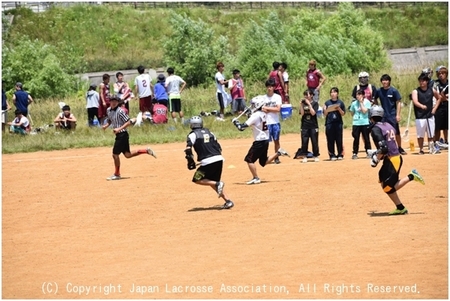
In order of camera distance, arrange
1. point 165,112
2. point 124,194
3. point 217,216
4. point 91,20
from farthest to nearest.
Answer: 1. point 91,20
2. point 165,112
3. point 124,194
4. point 217,216

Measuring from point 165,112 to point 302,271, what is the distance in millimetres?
18733

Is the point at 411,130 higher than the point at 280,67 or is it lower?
lower

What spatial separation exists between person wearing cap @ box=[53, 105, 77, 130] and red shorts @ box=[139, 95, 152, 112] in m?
2.09

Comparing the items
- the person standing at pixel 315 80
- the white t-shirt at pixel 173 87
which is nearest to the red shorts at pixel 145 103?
the white t-shirt at pixel 173 87

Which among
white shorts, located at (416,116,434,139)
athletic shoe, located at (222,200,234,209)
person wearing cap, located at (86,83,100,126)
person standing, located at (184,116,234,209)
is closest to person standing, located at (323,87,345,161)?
white shorts, located at (416,116,434,139)

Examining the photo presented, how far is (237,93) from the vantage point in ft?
108

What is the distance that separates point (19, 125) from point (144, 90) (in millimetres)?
3859

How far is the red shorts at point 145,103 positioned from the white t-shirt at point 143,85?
13 centimetres

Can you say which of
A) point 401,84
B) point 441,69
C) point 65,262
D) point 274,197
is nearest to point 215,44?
point 401,84

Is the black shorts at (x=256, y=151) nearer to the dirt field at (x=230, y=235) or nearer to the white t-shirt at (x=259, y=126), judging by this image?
the white t-shirt at (x=259, y=126)

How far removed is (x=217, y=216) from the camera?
57.7 feet

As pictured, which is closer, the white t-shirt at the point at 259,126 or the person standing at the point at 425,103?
the white t-shirt at the point at 259,126

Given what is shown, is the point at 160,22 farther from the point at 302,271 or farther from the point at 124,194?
the point at 302,271

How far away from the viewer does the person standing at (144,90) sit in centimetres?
3147
